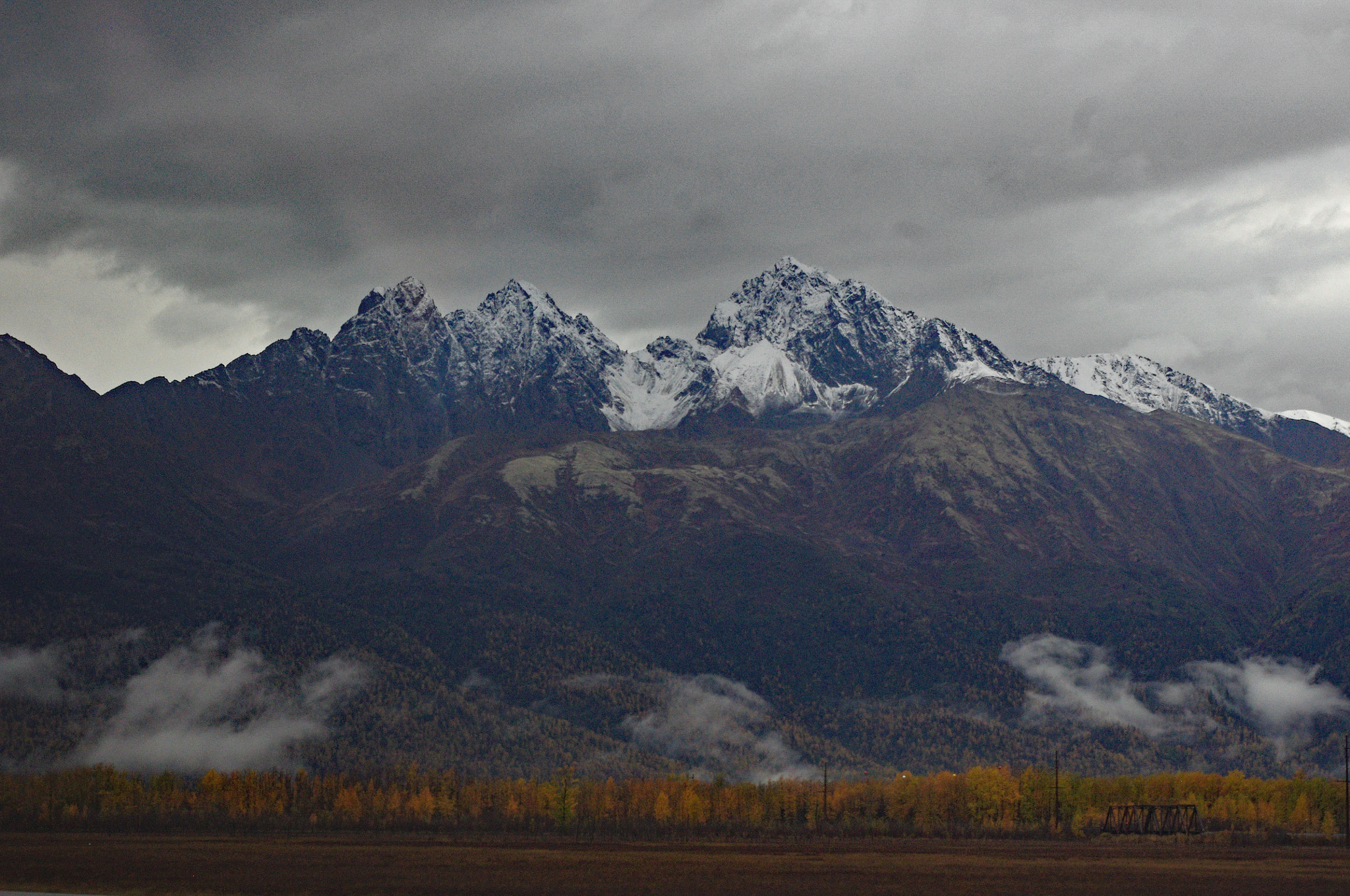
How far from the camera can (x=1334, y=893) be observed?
572ft

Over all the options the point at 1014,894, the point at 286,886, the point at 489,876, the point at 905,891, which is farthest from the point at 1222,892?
the point at 286,886

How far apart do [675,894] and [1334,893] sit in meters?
73.6

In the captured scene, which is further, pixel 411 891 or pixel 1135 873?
pixel 1135 873

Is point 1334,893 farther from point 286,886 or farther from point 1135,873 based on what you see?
point 286,886

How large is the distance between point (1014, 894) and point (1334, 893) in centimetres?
3530

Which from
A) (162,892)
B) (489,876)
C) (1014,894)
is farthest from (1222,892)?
(162,892)

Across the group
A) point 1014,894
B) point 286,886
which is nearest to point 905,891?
point 1014,894

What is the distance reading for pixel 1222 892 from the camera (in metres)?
178

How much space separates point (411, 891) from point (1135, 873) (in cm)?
9053

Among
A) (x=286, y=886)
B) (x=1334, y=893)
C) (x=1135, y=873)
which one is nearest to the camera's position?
(x=1334, y=893)

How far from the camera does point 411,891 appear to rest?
7156 inches

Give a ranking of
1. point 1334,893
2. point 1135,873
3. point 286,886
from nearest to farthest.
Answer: point 1334,893 < point 286,886 < point 1135,873

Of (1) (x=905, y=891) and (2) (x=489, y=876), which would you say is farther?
(2) (x=489, y=876)

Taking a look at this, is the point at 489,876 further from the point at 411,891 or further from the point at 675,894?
the point at 675,894
